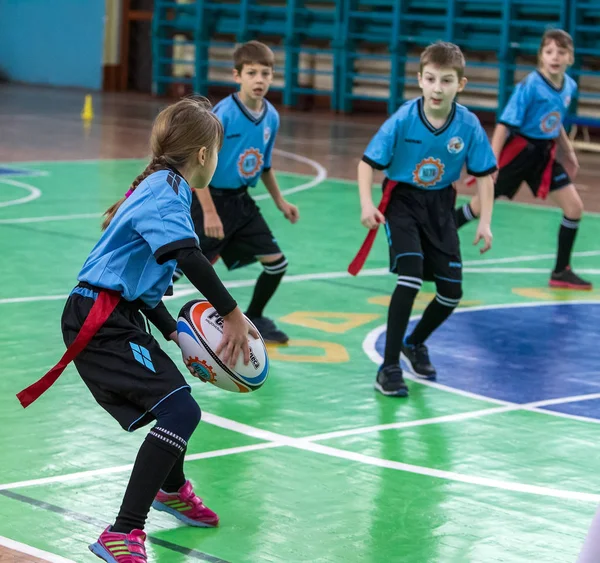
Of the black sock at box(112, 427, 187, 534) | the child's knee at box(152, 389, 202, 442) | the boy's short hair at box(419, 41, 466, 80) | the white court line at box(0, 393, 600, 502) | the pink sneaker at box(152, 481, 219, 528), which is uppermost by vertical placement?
the boy's short hair at box(419, 41, 466, 80)

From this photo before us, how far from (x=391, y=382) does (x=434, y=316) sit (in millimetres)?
587

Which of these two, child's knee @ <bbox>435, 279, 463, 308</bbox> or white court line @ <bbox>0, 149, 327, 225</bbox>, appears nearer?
child's knee @ <bbox>435, 279, 463, 308</bbox>

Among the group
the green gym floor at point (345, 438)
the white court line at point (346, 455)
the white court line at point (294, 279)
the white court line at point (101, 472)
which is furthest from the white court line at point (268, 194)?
the white court line at point (101, 472)

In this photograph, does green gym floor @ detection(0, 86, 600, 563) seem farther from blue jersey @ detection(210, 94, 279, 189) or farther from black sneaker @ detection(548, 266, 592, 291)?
blue jersey @ detection(210, 94, 279, 189)

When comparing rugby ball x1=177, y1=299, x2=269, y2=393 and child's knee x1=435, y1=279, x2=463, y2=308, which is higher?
rugby ball x1=177, y1=299, x2=269, y2=393

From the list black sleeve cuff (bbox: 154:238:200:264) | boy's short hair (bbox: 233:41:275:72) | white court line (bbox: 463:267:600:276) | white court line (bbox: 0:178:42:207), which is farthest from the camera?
white court line (bbox: 0:178:42:207)

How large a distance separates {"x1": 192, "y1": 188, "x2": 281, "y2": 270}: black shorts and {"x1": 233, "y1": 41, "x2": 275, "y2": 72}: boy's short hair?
0.76 meters

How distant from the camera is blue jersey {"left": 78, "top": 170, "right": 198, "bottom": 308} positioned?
14.0 feet

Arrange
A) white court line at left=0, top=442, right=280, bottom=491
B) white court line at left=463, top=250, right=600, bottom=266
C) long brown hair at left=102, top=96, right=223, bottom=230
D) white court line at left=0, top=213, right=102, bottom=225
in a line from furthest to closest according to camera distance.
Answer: white court line at left=0, top=213, right=102, bottom=225, white court line at left=463, top=250, right=600, bottom=266, white court line at left=0, top=442, right=280, bottom=491, long brown hair at left=102, top=96, right=223, bottom=230

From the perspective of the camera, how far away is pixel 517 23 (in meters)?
21.9

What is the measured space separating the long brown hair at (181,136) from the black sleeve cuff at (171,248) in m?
0.34

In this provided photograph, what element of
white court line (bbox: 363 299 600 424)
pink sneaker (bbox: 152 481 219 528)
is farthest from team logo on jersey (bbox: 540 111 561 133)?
pink sneaker (bbox: 152 481 219 528)

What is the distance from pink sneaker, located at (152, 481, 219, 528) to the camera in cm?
480

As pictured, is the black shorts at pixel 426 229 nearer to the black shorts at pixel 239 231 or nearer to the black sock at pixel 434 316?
the black sock at pixel 434 316
